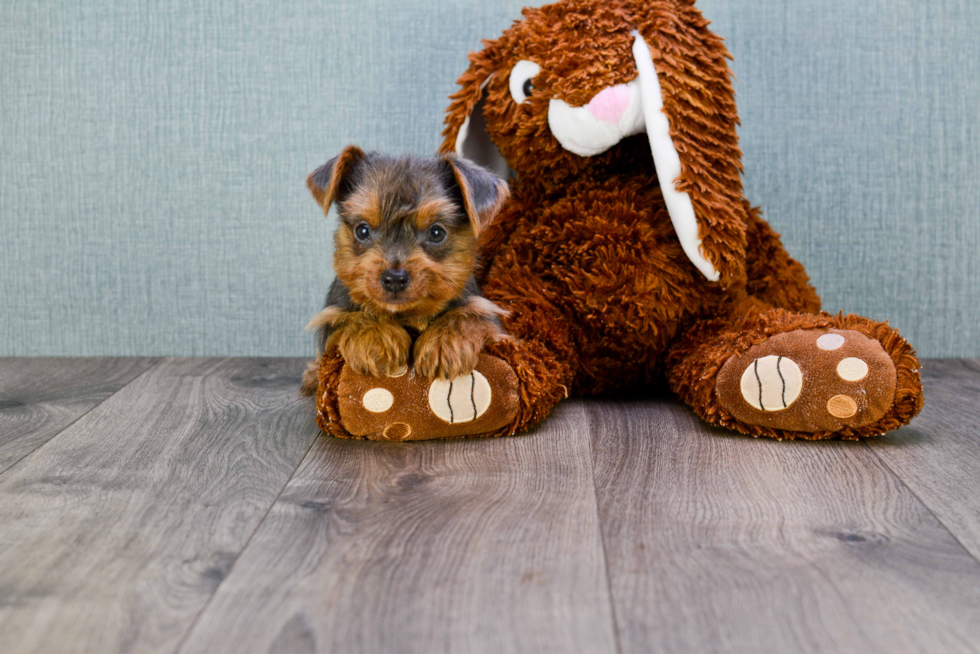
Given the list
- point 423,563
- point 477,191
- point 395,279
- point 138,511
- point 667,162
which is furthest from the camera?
point 667,162

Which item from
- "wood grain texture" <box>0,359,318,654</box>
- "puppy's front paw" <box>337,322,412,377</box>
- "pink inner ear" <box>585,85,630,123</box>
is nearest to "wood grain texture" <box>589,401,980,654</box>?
"puppy's front paw" <box>337,322,412,377</box>

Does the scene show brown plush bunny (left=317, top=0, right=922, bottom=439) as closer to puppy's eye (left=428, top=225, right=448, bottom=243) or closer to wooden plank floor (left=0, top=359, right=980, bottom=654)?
wooden plank floor (left=0, top=359, right=980, bottom=654)

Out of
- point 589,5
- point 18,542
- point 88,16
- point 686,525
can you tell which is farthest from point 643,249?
point 88,16

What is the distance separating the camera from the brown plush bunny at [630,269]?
177cm

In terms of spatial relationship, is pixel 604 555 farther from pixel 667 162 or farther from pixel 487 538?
pixel 667 162

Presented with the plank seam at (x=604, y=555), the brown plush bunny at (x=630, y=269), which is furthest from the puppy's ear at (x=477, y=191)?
the plank seam at (x=604, y=555)

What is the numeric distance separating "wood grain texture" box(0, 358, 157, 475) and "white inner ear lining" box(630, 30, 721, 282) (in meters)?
1.45

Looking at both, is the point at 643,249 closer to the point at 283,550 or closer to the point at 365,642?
the point at 283,550

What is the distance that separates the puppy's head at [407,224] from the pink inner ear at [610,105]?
1.06ft

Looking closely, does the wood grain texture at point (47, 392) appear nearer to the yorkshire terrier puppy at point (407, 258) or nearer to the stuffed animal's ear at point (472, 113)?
the yorkshire terrier puppy at point (407, 258)

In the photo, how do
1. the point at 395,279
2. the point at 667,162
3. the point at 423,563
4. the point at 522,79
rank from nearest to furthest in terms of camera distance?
the point at 423,563 < the point at 395,279 < the point at 667,162 < the point at 522,79

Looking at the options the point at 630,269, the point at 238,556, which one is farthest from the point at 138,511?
the point at 630,269

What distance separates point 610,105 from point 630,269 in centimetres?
37

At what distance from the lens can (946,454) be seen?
1.74 meters
